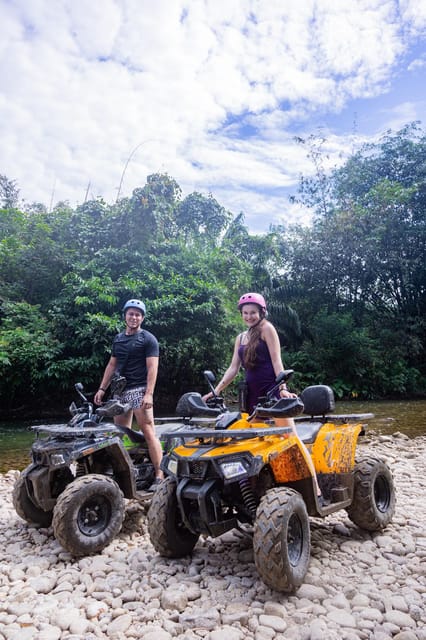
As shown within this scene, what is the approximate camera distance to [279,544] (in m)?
2.87

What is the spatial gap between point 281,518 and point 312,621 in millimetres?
568

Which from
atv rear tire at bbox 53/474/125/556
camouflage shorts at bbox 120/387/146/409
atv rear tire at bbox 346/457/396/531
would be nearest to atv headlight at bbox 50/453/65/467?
atv rear tire at bbox 53/474/125/556

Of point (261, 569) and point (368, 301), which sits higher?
point (368, 301)

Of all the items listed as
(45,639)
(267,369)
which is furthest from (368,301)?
(45,639)

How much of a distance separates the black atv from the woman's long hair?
853 millimetres

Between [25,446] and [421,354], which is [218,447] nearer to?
[25,446]

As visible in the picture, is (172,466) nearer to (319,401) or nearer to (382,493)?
(319,401)

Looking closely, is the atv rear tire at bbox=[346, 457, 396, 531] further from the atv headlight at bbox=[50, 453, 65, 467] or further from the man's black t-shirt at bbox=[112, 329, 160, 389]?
the atv headlight at bbox=[50, 453, 65, 467]

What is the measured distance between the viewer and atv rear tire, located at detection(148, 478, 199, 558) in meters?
3.41

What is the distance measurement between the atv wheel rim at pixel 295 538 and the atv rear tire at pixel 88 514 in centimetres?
160

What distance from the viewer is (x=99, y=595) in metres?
3.11

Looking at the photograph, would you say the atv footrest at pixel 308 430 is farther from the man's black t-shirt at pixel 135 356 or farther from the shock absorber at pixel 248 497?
the man's black t-shirt at pixel 135 356

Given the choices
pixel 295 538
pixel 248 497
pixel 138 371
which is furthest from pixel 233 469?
pixel 138 371

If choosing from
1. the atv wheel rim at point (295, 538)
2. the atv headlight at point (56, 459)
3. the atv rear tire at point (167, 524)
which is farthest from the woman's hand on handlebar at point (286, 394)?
the atv headlight at point (56, 459)
